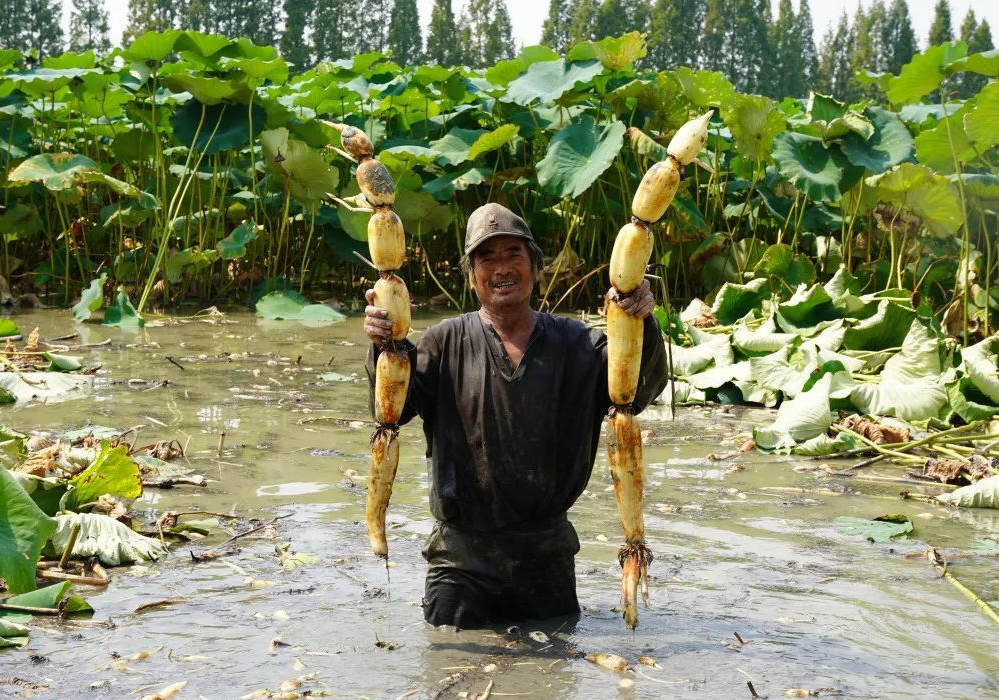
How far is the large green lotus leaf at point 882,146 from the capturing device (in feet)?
28.4

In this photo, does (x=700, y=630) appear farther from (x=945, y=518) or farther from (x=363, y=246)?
(x=363, y=246)

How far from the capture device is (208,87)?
30.8ft

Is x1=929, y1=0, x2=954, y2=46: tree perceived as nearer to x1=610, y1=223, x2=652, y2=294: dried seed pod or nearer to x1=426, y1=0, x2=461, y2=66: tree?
x1=426, y1=0, x2=461, y2=66: tree

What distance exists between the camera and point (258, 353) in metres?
8.08

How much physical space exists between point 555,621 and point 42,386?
386 centimetres

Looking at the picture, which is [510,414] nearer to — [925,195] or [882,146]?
[925,195]

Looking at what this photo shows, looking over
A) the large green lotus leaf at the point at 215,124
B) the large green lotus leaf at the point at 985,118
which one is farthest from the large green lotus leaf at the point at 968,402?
the large green lotus leaf at the point at 215,124

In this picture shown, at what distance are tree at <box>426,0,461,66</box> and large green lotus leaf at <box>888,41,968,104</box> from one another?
3963 cm

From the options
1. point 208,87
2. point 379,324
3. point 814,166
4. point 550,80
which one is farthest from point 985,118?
point 208,87

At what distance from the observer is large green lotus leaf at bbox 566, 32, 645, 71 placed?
9281 millimetres

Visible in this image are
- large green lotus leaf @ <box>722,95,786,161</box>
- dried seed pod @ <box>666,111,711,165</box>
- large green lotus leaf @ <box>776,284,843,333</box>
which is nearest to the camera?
dried seed pod @ <box>666,111,711,165</box>

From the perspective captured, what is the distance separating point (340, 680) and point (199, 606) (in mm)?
700

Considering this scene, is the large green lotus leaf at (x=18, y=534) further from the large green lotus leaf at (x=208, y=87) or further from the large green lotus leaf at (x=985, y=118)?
the large green lotus leaf at (x=208, y=87)

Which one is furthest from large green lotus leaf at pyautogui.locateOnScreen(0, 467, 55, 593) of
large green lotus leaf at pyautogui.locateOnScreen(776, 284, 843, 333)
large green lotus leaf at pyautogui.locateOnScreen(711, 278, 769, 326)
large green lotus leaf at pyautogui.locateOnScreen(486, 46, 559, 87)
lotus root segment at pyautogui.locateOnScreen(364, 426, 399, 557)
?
large green lotus leaf at pyautogui.locateOnScreen(486, 46, 559, 87)
